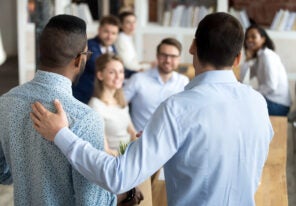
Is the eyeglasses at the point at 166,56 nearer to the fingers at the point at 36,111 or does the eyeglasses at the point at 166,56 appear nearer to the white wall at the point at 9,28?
the fingers at the point at 36,111

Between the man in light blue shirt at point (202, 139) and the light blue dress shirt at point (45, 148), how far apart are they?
0.07 metres

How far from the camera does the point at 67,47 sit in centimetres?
178

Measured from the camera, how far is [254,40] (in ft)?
18.8

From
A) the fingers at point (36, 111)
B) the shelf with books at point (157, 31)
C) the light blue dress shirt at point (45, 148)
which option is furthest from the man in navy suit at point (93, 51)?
the fingers at point (36, 111)

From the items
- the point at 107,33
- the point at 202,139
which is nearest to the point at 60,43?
the point at 202,139

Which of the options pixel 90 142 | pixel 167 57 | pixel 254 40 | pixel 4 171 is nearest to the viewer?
pixel 90 142

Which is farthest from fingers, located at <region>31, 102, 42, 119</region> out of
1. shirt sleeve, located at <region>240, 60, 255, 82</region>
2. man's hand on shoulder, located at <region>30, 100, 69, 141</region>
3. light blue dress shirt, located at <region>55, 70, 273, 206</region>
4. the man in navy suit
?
shirt sleeve, located at <region>240, 60, 255, 82</region>

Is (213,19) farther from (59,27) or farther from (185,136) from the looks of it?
(59,27)

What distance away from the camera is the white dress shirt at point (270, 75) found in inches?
218

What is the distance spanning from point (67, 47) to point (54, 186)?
1.45 ft

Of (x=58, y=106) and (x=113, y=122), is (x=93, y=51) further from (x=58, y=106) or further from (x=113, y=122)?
(x=58, y=106)

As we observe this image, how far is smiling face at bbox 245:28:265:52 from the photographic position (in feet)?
18.7

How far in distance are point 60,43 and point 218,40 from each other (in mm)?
495

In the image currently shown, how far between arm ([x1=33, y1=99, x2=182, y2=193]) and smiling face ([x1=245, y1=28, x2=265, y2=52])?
424 centimetres
